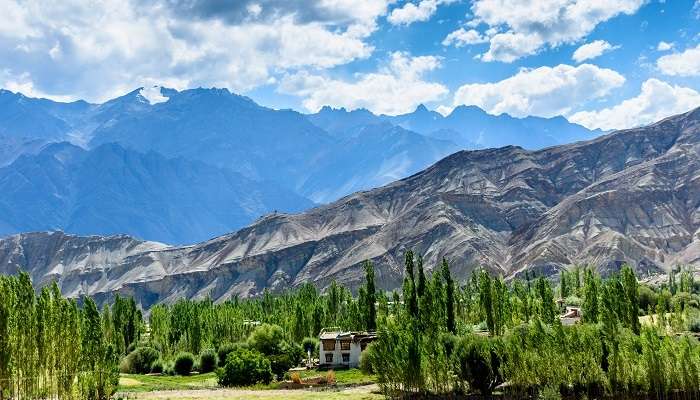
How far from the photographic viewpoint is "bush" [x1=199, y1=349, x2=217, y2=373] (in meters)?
114

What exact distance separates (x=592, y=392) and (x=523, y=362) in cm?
693

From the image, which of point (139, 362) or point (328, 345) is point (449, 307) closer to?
point (328, 345)

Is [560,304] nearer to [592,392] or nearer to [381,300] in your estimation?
[381,300]

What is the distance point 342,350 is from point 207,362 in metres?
24.8

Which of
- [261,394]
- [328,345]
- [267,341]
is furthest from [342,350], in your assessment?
[261,394]

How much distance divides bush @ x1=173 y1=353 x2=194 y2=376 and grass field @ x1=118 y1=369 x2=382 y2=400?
1569cm

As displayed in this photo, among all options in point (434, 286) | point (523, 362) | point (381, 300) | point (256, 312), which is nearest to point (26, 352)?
point (523, 362)

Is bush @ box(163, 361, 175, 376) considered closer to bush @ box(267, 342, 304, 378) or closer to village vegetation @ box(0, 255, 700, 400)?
village vegetation @ box(0, 255, 700, 400)

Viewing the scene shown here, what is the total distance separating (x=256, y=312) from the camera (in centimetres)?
16725

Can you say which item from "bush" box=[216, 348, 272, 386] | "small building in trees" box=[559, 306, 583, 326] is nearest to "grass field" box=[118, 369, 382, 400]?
"bush" box=[216, 348, 272, 386]

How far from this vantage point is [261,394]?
73125 mm

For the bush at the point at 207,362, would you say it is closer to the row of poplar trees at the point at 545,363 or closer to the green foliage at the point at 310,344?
the green foliage at the point at 310,344

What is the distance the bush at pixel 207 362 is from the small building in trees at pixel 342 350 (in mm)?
20166

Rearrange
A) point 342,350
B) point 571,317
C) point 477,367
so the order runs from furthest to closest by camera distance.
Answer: point 571,317
point 342,350
point 477,367
